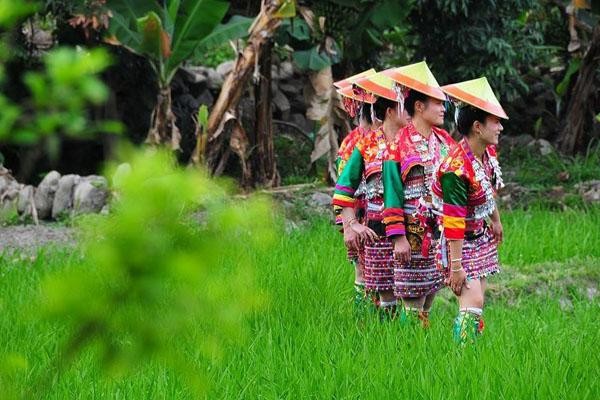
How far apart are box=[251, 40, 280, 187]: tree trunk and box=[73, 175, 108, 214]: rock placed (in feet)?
5.45

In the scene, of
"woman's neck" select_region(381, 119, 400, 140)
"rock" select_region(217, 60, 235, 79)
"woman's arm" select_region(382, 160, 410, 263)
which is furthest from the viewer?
"rock" select_region(217, 60, 235, 79)

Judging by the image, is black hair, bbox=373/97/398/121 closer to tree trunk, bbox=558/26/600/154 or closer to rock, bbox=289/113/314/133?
tree trunk, bbox=558/26/600/154

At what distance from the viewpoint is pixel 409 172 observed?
167 inches

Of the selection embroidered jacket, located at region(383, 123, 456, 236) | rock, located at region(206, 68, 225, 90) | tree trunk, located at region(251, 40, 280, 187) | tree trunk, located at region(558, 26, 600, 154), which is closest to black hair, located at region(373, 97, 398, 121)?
embroidered jacket, located at region(383, 123, 456, 236)

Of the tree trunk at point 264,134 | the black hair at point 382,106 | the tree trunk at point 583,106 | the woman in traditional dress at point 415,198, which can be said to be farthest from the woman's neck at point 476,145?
the tree trunk at point 583,106

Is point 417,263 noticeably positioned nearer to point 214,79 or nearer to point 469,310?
point 469,310

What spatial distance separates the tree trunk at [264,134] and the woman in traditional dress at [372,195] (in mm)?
5176

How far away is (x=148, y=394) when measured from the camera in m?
3.18

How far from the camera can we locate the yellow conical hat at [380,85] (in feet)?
14.7

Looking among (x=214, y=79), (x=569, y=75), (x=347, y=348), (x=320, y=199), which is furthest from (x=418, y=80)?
(x=214, y=79)

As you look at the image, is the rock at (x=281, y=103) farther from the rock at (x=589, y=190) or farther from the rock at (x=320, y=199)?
the rock at (x=589, y=190)

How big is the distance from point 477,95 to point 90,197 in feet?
15.9

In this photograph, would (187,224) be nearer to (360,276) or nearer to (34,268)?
(360,276)

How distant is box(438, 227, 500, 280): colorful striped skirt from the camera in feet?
12.9
